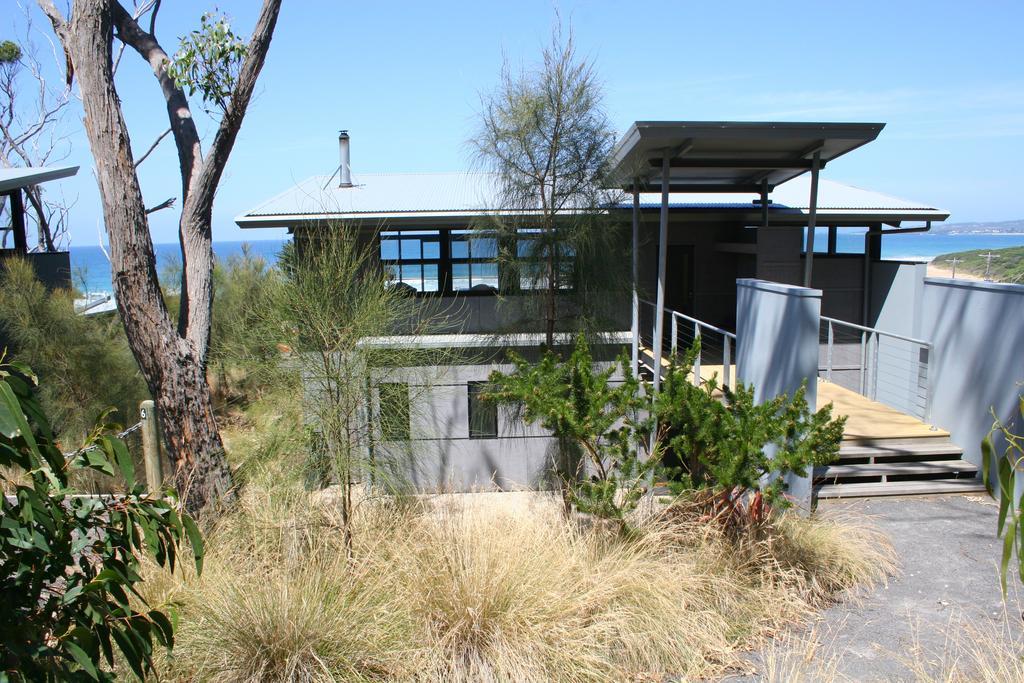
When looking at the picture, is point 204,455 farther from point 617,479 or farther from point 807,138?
point 807,138

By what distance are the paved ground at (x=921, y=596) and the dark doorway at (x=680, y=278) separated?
7.29 metres

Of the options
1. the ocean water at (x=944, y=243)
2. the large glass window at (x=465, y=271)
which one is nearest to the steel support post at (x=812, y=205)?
the large glass window at (x=465, y=271)

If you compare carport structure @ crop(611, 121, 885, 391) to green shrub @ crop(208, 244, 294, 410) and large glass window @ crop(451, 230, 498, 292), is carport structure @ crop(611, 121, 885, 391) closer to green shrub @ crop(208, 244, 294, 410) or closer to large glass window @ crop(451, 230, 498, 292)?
large glass window @ crop(451, 230, 498, 292)

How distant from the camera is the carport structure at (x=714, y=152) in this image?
9.27 metres

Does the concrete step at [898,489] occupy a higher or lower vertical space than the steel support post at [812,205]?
lower

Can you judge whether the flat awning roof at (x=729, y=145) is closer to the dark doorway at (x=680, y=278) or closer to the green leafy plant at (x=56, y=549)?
the dark doorway at (x=680, y=278)

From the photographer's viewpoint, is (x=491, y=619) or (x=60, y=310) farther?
(x=60, y=310)

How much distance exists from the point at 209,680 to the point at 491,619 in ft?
5.31

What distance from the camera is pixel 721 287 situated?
14602mm

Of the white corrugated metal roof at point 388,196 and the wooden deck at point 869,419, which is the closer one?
the wooden deck at point 869,419

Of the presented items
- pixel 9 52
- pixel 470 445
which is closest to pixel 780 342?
pixel 470 445

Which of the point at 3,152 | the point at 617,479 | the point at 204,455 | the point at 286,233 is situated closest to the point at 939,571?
the point at 617,479

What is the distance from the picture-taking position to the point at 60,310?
1138 cm

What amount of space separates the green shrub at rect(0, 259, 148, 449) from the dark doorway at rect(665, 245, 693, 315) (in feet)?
32.2
